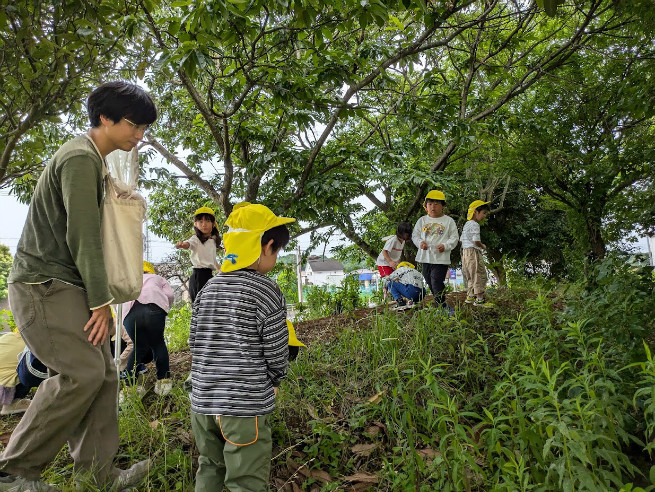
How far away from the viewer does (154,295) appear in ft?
11.8

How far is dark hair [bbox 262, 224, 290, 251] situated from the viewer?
213 cm

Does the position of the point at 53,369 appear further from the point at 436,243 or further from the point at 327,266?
the point at 327,266

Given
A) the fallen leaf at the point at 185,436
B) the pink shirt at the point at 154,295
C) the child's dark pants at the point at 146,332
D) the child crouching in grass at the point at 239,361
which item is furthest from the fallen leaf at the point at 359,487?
the pink shirt at the point at 154,295

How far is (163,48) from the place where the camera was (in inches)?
134

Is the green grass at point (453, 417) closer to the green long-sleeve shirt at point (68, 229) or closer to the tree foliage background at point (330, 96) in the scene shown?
the green long-sleeve shirt at point (68, 229)

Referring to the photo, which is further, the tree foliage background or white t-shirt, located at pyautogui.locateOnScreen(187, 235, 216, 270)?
white t-shirt, located at pyautogui.locateOnScreen(187, 235, 216, 270)

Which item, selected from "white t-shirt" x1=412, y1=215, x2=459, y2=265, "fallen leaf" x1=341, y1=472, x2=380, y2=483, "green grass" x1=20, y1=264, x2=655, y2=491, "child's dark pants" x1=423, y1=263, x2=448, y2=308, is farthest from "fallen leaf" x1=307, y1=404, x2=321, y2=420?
"white t-shirt" x1=412, y1=215, x2=459, y2=265

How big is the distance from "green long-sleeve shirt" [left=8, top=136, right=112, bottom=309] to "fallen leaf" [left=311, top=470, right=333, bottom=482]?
1.44 metres

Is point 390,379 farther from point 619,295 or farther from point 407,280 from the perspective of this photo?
point 407,280

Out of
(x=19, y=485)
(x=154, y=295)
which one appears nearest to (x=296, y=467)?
(x=19, y=485)

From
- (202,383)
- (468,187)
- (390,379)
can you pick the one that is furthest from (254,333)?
(468,187)

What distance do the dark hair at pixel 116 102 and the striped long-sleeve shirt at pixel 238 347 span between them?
36.4 inches

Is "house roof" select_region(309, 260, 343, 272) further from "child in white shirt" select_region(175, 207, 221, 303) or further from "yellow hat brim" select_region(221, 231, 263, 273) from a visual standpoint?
"yellow hat brim" select_region(221, 231, 263, 273)

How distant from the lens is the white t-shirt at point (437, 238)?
5.14m
